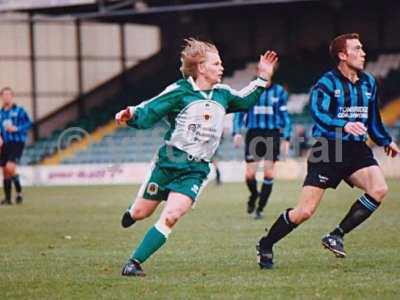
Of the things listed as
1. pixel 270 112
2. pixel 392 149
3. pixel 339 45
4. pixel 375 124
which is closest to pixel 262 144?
pixel 270 112

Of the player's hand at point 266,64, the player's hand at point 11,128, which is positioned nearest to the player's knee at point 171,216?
the player's hand at point 266,64

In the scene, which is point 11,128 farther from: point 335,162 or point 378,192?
point 378,192

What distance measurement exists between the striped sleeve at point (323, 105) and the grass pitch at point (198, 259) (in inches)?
50.3

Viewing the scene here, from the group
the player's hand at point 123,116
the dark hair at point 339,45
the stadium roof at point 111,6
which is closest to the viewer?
the player's hand at point 123,116

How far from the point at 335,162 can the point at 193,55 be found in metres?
1.62

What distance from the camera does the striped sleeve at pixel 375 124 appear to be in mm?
9672

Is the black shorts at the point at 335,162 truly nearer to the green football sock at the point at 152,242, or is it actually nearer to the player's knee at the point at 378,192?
the player's knee at the point at 378,192

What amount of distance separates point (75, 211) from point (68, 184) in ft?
44.5

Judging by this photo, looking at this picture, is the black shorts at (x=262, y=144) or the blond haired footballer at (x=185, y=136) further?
the black shorts at (x=262, y=144)

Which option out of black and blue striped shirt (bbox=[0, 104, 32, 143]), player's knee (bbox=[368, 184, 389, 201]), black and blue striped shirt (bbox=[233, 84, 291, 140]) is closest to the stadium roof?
black and blue striped shirt (bbox=[0, 104, 32, 143])

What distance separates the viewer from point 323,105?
31.1ft

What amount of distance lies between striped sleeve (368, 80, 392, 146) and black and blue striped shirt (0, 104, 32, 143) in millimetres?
12090

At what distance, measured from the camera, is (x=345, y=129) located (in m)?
9.23

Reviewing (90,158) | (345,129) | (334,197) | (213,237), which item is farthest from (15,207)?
(90,158)
